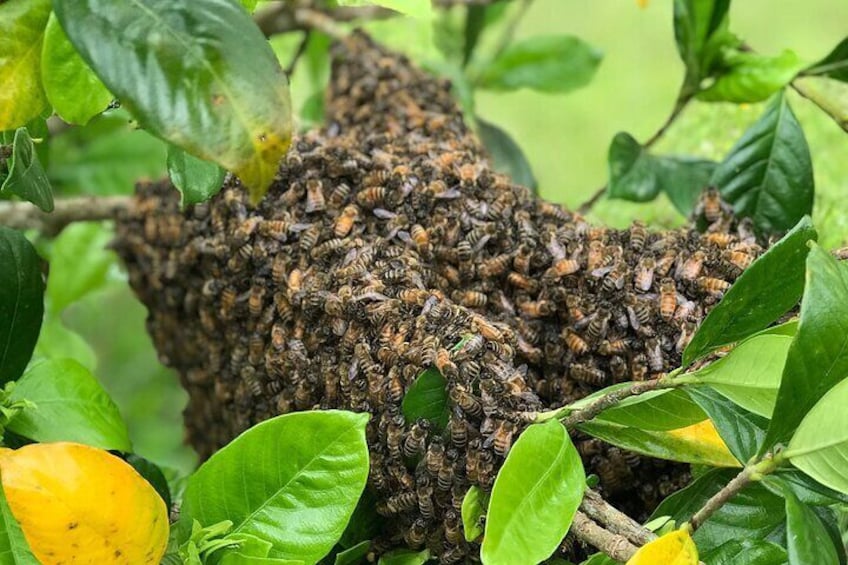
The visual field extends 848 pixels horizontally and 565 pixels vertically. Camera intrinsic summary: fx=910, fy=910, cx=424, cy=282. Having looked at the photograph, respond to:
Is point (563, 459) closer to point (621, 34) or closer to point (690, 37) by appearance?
point (690, 37)

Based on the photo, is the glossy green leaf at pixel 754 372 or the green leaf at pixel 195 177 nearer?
the glossy green leaf at pixel 754 372

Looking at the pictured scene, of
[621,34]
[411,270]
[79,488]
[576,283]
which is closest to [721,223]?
[576,283]

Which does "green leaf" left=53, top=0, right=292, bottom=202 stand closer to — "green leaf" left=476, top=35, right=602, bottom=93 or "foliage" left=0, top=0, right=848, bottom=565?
"foliage" left=0, top=0, right=848, bottom=565

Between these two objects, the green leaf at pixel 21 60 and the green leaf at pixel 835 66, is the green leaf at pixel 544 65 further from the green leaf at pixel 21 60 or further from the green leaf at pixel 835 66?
the green leaf at pixel 21 60

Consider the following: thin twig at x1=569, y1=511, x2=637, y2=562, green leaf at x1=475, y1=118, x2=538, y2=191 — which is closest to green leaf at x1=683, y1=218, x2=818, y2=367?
thin twig at x1=569, y1=511, x2=637, y2=562

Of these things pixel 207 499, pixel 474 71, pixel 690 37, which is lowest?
pixel 207 499

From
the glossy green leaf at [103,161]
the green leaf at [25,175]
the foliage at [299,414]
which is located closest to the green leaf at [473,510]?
the foliage at [299,414]
